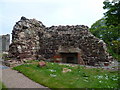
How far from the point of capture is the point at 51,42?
16922mm

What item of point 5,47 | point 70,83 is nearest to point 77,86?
point 70,83

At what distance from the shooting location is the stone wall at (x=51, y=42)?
1478cm

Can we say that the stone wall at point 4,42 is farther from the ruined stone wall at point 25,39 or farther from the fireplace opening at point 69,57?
the fireplace opening at point 69,57

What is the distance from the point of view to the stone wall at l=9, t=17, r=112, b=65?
14.8m

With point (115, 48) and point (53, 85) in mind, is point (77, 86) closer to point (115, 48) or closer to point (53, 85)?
point (53, 85)

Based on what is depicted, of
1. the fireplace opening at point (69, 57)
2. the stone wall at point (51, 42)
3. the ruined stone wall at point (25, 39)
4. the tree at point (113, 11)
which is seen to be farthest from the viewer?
the fireplace opening at point (69, 57)

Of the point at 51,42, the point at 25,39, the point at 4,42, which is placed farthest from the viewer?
the point at 4,42

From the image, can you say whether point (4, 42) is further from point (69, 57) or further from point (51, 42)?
point (69, 57)

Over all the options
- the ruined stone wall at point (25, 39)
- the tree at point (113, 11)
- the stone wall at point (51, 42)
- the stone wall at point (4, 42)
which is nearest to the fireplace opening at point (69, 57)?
the stone wall at point (51, 42)

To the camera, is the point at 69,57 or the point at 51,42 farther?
the point at 51,42

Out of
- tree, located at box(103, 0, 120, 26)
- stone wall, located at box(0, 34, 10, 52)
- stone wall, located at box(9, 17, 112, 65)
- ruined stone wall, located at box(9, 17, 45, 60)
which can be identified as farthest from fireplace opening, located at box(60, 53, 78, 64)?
stone wall, located at box(0, 34, 10, 52)

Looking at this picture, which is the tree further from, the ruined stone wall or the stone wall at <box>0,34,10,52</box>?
the stone wall at <box>0,34,10,52</box>

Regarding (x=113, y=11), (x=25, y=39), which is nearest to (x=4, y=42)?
(x=25, y=39)

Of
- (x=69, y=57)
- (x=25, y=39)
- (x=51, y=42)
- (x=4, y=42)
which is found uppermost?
(x=4, y=42)
